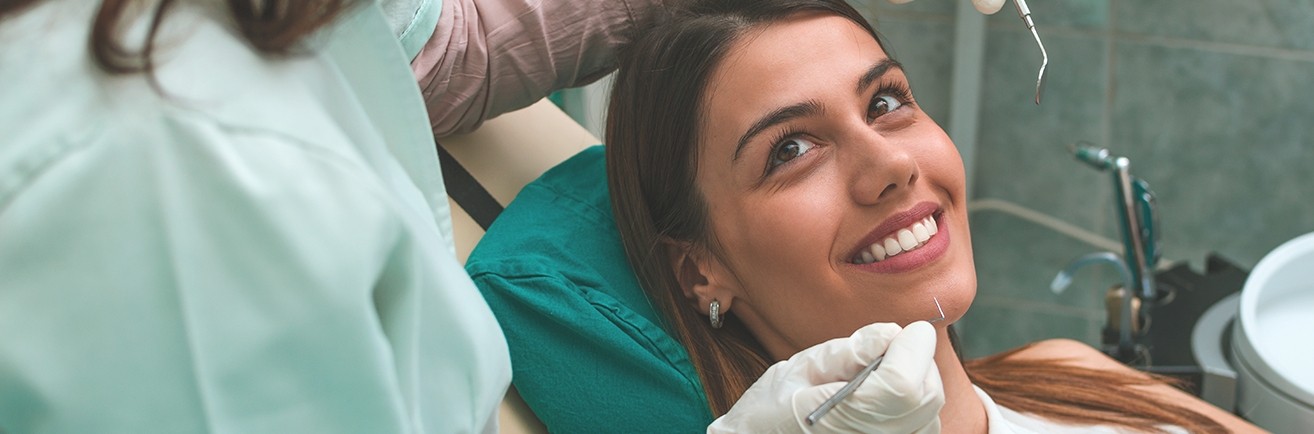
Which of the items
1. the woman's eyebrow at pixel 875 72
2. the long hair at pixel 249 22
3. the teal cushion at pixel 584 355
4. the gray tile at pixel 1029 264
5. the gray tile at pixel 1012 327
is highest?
the long hair at pixel 249 22

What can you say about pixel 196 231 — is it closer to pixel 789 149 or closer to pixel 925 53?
pixel 789 149

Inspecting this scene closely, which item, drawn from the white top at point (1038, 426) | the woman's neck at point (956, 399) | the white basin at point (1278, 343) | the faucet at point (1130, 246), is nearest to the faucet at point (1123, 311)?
the faucet at point (1130, 246)

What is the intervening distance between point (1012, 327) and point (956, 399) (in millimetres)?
→ 1607

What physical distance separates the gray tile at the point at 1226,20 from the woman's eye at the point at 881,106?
4.12ft

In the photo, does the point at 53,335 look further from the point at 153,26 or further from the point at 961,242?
the point at 961,242

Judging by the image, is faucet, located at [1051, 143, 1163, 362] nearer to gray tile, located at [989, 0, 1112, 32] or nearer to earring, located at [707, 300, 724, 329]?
gray tile, located at [989, 0, 1112, 32]

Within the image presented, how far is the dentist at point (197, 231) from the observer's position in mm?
589

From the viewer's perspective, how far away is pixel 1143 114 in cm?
250

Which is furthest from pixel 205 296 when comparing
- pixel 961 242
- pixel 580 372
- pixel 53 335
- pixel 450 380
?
pixel 961 242

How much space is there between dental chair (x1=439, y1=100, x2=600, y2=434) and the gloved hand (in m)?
0.40

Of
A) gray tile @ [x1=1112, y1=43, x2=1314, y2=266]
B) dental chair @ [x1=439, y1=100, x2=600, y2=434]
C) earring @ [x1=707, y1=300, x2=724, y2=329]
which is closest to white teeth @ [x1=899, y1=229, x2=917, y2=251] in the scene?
earring @ [x1=707, y1=300, x2=724, y2=329]

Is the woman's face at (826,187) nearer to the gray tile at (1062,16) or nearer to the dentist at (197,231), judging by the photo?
the dentist at (197,231)

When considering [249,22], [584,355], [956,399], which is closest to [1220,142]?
[956,399]

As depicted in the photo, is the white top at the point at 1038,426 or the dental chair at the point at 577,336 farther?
the white top at the point at 1038,426
